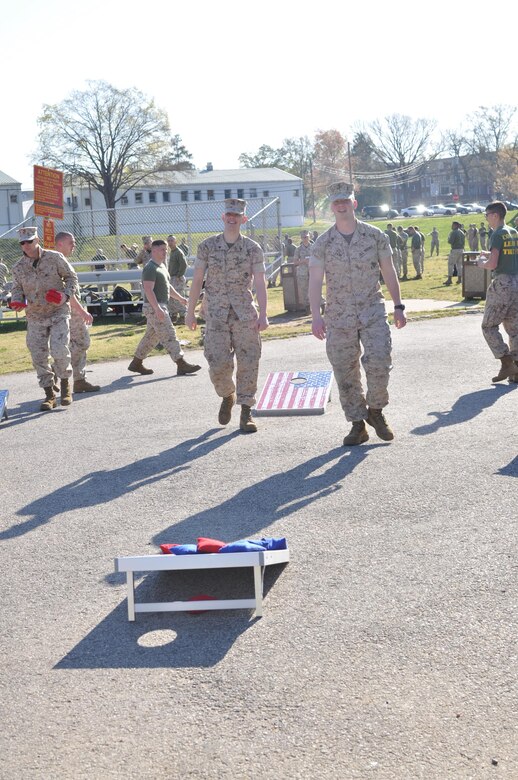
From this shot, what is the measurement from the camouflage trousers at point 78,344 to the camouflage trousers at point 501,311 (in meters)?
4.94

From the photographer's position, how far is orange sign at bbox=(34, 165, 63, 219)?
1983cm

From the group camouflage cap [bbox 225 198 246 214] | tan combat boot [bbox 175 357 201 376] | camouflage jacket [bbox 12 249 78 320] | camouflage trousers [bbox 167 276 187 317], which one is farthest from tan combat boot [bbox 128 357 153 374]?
camouflage trousers [bbox 167 276 187 317]

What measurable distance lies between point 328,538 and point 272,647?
158cm

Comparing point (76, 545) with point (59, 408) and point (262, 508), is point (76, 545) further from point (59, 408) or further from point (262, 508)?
point (59, 408)

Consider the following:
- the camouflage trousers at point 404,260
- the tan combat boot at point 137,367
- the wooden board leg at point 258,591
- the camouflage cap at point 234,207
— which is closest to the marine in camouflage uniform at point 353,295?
the camouflage cap at point 234,207

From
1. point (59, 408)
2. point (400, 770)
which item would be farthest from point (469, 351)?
point (400, 770)

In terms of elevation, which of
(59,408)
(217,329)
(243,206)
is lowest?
(59,408)

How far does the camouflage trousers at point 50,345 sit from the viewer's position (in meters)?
11.7

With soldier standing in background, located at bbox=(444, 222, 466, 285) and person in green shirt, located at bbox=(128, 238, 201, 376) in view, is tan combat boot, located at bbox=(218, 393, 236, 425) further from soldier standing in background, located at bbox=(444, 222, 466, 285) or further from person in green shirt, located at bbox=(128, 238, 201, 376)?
soldier standing in background, located at bbox=(444, 222, 466, 285)

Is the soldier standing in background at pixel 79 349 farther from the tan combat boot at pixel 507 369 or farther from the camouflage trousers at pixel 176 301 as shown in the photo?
the camouflage trousers at pixel 176 301

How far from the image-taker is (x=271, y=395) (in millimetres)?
10578

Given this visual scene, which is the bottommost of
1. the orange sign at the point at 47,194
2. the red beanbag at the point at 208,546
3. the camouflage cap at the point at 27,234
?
the red beanbag at the point at 208,546

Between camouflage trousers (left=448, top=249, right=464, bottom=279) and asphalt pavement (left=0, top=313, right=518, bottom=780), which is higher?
camouflage trousers (left=448, top=249, right=464, bottom=279)

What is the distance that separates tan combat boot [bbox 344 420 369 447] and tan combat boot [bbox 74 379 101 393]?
520cm
